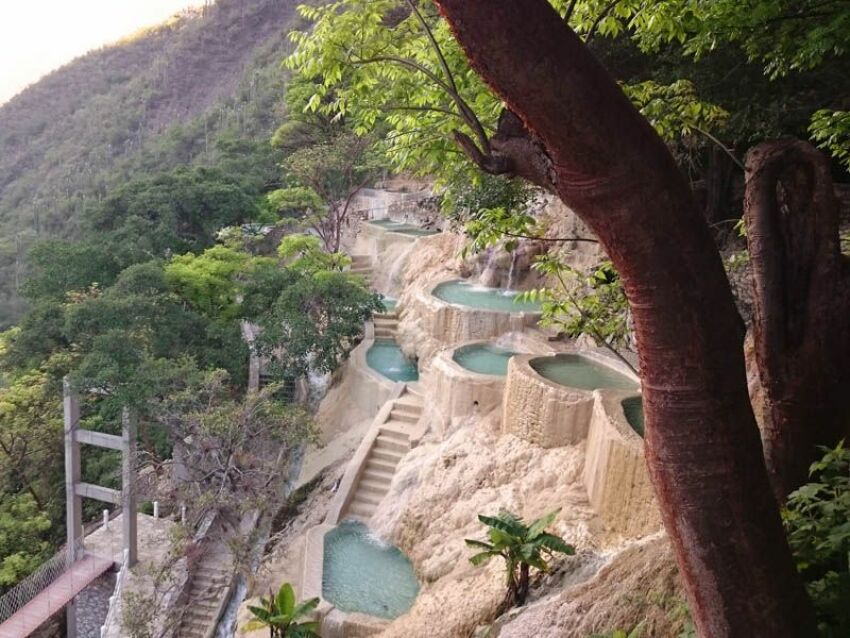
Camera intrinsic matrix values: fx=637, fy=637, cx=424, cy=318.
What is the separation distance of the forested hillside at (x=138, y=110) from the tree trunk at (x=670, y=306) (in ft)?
138

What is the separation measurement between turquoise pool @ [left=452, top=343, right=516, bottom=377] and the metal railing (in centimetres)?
870

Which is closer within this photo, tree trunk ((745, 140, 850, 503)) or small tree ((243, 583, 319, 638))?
tree trunk ((745, 140, 850, 503))

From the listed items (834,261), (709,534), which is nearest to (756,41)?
(834,261)

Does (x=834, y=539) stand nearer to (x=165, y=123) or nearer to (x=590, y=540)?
(x=590, y=540)

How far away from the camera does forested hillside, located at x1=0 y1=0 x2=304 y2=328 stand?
44.6 m

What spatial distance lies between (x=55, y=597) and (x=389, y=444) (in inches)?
272

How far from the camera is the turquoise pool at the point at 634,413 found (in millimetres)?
8247

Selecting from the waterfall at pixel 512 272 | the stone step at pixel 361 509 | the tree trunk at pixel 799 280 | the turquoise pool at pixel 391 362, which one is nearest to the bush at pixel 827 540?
the tree trunk at pixel 799 280

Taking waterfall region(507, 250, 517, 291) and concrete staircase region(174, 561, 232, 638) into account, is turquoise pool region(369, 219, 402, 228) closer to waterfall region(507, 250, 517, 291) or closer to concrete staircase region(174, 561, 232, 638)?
waterfall region(507, 250, 517, 291)

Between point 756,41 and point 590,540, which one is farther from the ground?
point 756,41

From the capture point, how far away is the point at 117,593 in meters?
11.6

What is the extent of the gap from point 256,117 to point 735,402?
47.1 metres

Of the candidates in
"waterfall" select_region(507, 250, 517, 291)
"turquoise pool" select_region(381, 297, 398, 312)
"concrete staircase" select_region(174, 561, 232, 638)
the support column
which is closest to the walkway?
the support column

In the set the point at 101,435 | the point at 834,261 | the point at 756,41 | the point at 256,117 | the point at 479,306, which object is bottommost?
the point at 101,435
